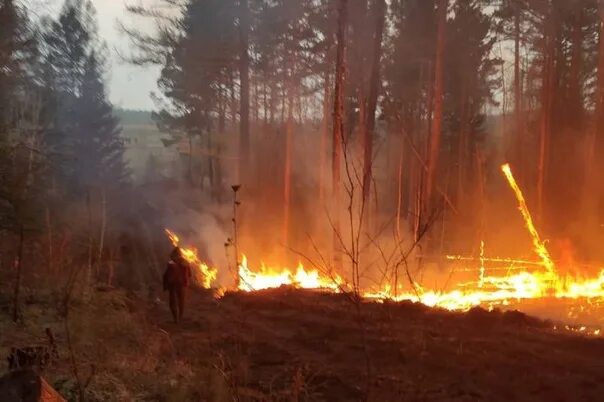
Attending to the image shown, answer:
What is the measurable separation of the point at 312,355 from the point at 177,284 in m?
4.42

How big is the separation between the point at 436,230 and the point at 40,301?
23299mm

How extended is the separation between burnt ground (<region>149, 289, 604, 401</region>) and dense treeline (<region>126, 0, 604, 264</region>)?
3.68 metres

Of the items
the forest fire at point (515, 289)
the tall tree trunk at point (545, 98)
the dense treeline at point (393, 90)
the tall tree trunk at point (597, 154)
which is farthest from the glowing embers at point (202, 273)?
the tall tree trunk at point (597, 154)

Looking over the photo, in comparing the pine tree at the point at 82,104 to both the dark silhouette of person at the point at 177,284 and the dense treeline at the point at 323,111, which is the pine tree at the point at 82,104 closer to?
the dense treeline at the point at 323,111

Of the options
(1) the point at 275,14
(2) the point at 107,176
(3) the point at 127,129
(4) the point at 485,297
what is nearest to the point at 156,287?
(4) the point at 485,297

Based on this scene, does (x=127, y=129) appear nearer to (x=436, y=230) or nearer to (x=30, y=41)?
(x=436, y=230)

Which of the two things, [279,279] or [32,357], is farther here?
[279,279]

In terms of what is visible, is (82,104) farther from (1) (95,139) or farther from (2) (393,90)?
(2) (393,90)

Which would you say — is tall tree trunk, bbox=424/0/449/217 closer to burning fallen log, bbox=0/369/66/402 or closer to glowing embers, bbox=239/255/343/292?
glowing embers, bbox=239/255/343/292

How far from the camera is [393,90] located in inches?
1275

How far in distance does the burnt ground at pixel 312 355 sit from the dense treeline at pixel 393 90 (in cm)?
389

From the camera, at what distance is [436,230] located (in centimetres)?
3228

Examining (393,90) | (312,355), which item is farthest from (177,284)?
(393,90)

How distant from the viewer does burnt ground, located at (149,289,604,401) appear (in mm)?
8789
